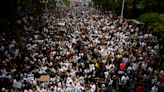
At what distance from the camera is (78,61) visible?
2364cm

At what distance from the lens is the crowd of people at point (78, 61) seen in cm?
1991

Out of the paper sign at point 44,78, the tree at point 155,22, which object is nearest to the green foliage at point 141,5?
the tree at point 155,22

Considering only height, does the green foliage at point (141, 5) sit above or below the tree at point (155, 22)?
above

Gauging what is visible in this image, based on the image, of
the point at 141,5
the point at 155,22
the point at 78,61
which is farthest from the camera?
the point at 141,5

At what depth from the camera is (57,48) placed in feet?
83.8

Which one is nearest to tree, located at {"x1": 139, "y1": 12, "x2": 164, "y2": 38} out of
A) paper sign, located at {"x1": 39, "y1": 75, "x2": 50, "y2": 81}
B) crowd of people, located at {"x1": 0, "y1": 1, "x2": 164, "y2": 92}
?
crowd of people, located at {"x1": 0, "y1": 1, "x2": 164, "y2": 92}

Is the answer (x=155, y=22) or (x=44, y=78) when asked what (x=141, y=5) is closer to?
(x=155, y=22)

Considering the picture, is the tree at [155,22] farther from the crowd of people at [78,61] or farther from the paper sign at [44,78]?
the paper sign at [44,78]

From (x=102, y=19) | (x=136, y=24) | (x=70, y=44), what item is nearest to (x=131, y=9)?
(x=102, y=19)

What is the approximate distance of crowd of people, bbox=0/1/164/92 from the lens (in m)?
19.9

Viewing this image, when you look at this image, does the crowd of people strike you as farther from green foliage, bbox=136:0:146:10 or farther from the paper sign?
green foliage, bbox=136:0:146:10

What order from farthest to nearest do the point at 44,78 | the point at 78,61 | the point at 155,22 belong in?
the point at 155,22 < the point at 78,61 < the point at 44,78

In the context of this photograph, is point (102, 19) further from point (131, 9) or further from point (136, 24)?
point (136, 24)

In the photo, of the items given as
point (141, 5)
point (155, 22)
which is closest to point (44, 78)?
point (155, 22)
